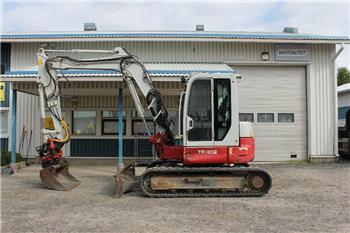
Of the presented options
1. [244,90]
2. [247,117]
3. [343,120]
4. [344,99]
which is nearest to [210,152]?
[247,117]

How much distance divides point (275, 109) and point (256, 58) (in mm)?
2456

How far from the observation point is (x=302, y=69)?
17781mm

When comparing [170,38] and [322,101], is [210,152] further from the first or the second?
[322,101]

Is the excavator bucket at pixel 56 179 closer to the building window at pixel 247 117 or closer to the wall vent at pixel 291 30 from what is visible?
the building window at pixel 247 117

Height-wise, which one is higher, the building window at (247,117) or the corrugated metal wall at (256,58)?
the corrugated metal wall at (256,58)

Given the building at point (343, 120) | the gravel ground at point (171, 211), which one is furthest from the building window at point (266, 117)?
the gravel ground at point (171, 211)

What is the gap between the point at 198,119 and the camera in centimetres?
955

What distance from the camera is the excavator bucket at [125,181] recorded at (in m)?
9.52

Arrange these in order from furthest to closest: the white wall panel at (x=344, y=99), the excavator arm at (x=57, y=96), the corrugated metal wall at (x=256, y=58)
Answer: the white wall panel at (x=344, y=99) → the corrugated metal wall at (x=256, y=58) → the excavator arm at (x=57, y=96)

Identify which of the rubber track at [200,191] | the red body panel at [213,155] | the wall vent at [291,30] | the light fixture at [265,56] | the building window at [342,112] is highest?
the wall vent at [291,30]

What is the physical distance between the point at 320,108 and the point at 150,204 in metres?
11.5

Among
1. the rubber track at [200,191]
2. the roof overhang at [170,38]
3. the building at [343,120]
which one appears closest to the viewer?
the rubber track at [200,191]

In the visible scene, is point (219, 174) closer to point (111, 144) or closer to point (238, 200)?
point (238, 200)

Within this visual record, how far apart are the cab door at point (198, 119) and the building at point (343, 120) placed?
11.2 metres
